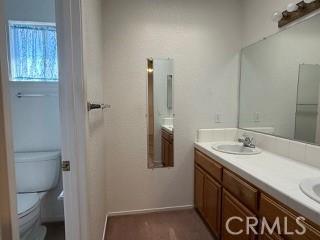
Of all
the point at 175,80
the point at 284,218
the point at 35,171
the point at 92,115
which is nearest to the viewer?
the point at 284,218

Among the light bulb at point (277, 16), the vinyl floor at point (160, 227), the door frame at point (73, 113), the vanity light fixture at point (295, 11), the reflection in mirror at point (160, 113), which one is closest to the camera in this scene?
the door frame at point (73, 113)

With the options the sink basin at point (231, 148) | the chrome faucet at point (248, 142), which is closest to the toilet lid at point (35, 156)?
the sink basin at point (231, 148)

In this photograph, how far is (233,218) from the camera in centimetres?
165

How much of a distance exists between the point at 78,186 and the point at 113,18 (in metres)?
1.75

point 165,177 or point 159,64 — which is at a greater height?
point 159,64

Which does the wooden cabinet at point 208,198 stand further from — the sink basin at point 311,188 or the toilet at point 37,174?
the toilet at point 37,174

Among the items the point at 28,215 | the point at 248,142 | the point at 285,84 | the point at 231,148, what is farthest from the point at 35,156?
the point at 285,84

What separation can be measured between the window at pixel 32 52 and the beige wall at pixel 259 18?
1.96 meters

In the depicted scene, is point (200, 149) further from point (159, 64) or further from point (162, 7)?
point (162, 7)

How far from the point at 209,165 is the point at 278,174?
74 cm

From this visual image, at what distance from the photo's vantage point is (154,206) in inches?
99.8

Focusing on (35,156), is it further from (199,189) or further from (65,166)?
(199,189)

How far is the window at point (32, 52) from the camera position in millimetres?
2158

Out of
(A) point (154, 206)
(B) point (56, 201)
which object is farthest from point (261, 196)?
(B) point (56, 201)
